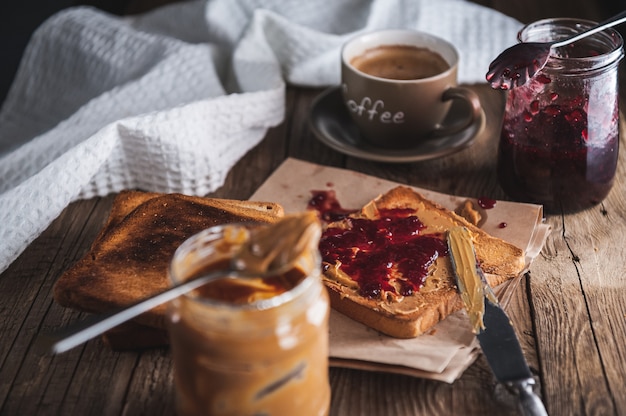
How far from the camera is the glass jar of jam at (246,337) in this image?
3.77 feet

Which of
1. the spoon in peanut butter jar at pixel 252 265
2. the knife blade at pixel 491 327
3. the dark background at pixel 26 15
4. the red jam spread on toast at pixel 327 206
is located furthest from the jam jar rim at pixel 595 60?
the dark background at pixel 26 15

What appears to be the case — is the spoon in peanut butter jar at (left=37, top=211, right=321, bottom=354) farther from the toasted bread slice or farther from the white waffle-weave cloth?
the white waffle-weave cloth

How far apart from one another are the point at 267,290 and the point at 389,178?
99 centimetres

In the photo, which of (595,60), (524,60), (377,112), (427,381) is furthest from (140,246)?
(595,60)

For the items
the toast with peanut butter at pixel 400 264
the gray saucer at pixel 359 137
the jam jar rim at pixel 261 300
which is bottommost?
the gray saucer at pixel 359 137

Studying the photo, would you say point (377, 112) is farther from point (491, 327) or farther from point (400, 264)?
point (491, 327)

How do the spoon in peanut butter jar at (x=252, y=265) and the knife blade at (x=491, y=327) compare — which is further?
the knife blade at (x=491, y=327)

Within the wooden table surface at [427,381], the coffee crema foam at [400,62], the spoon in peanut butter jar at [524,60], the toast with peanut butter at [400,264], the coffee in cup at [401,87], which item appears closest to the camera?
the wooden table surface at [427,381]

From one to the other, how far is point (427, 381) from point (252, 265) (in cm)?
48

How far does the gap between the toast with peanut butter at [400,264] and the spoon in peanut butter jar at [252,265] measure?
388 mm

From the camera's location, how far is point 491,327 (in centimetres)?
151

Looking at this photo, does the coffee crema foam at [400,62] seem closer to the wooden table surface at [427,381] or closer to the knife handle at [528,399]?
the wooden table surface at [427,381]

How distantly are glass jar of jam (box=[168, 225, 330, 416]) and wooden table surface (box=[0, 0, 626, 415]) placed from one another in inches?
8.8

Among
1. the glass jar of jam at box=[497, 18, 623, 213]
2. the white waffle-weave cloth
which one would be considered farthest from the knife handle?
the white waffle-weave cloth
